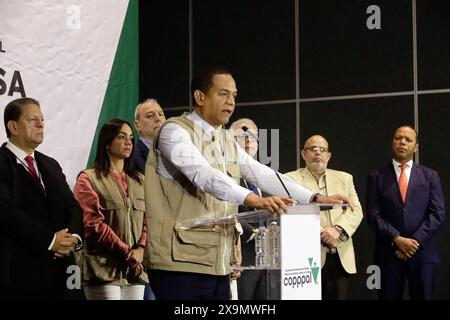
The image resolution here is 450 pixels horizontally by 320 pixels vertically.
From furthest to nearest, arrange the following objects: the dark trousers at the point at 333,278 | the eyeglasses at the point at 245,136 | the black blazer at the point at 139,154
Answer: the dark trousers at the point at 333,278 → the eyeglasses at the point at 245,136 → the black blazer at the point at 139,154

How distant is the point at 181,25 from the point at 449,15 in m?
2.52

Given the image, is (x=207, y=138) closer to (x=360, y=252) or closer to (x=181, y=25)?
(x=360, y=252)

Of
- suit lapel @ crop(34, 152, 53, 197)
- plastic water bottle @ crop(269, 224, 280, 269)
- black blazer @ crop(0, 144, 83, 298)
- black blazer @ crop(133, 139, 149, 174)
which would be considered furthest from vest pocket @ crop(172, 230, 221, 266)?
black blazer @ crop(133, 139, 149, 174)

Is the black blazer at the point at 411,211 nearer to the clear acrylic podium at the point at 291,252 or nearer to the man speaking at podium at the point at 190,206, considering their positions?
the man speaking at podium at the point at 190,206

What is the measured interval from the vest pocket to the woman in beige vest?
127 centimetres

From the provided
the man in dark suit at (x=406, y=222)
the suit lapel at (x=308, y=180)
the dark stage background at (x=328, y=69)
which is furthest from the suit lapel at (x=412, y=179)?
the dark stage background at (x=328, y=69)

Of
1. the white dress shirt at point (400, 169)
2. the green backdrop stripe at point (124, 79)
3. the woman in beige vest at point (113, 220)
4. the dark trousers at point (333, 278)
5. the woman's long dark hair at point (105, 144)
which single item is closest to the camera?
the woman in beige vest at point (113, 220)

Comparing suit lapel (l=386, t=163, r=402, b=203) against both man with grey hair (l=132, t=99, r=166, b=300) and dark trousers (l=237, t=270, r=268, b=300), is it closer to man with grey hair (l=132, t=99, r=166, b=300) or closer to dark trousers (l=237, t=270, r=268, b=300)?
man with grey hair (l=132, t=99, r=166, b=300)

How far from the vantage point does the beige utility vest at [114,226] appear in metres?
4.47

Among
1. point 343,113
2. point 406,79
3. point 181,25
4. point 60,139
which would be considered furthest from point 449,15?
point 60,139

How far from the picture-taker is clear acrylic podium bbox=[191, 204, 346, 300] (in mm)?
2932

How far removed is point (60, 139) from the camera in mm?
4262

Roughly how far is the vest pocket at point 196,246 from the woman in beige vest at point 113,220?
1.27 meters
